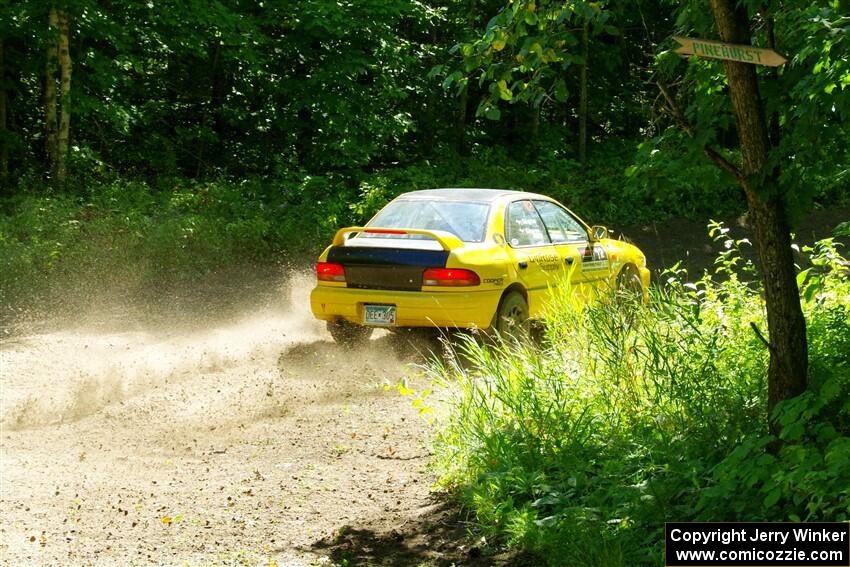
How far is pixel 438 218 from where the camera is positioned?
1041cm

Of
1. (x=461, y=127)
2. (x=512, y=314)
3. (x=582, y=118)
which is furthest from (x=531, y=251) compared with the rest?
(x=582, y=118)

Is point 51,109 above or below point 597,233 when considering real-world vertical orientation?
above

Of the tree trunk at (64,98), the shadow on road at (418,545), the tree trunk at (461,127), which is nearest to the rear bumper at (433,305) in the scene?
the shadow on road at (418,545)

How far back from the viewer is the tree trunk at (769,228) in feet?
17.6

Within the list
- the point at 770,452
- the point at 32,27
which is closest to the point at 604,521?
the point at 770,452

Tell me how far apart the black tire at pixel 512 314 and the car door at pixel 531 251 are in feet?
0.47

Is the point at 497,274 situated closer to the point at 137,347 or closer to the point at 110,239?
the point at 137,347

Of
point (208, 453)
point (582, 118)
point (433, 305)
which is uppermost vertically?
point (582, 118)

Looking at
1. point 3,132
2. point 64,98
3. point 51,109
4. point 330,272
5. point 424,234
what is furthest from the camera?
point 3,132

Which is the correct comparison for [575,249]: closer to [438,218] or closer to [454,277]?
[438,218]

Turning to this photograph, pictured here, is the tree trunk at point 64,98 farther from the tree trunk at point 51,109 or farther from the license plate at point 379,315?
the license plate at point 379,315

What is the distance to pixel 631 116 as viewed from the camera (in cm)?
2873

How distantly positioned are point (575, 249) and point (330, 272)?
2.74m

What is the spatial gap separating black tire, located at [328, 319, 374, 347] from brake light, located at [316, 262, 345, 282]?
49cm
